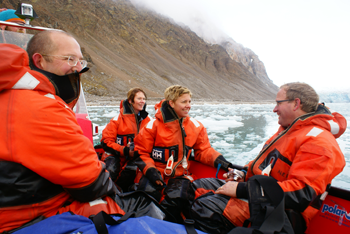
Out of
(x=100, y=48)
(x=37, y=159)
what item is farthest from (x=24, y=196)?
(x=100, y=48)

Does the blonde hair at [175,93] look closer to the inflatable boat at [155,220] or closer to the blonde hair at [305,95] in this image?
the inflatable boat at [155,220]

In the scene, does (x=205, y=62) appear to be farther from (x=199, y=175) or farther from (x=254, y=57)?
(x=199, y=175)

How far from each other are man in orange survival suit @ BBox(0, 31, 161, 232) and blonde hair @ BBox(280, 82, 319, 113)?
1.35 meters

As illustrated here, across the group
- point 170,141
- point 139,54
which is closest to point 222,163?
point 170,141

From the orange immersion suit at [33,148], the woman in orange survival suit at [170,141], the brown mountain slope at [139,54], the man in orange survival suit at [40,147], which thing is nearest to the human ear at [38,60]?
the man in orange survival suit at [40,147]

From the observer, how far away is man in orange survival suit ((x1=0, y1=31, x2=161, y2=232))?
2.82ft

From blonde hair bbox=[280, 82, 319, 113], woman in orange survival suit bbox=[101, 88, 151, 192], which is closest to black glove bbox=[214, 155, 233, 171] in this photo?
blonde hair bbox=[280, 82, 319, 113]

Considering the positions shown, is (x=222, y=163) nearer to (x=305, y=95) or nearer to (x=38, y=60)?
(x=305, y=95)

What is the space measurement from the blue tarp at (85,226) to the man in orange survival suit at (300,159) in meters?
0.48

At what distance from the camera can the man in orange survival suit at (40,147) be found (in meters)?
0.86

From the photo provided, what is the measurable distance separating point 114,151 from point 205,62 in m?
74.3

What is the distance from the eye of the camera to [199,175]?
2.35m

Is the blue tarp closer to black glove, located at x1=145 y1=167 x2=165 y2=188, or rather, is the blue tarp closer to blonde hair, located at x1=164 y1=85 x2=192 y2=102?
black glove, located at x1=145 y1=167 x2=165 y2=188

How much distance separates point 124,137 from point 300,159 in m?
2.15
